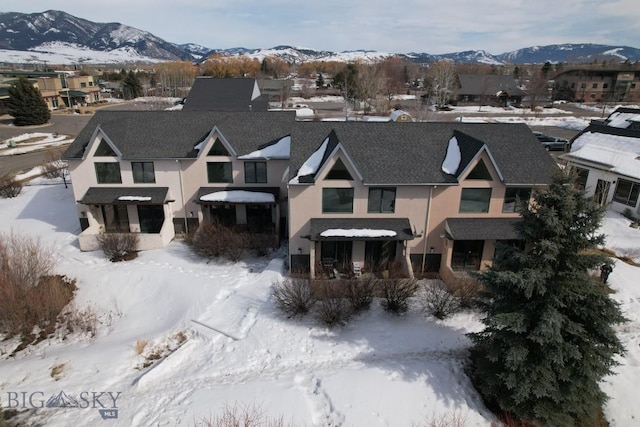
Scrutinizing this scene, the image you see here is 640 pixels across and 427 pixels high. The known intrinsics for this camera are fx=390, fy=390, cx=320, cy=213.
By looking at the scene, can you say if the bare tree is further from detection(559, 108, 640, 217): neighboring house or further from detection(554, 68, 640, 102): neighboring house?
detection(559, 108, 640, 217): neighboring house

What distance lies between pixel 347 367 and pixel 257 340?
13.6 feet

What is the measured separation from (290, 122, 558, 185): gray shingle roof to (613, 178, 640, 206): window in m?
13.4

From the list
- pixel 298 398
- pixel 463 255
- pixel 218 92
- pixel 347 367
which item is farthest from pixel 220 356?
pixel 218 92

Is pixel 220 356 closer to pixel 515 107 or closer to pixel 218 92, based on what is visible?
pixel 218 92

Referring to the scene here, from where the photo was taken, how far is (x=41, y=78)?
88125mm

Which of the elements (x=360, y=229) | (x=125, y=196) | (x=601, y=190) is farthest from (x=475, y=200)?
(x=125, y=196)

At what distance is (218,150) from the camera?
87.3ft

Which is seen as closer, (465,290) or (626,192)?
(465,290)

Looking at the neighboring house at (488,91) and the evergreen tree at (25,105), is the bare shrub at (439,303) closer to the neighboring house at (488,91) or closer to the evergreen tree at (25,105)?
the evergreen tree at (25,105)

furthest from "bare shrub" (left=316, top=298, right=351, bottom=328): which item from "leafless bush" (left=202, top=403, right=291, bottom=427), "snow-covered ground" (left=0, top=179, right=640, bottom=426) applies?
"leafless bush" (left=202, top=403, right=291, bottom=427)

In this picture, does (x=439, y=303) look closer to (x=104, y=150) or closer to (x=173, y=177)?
(x=173, y=177)

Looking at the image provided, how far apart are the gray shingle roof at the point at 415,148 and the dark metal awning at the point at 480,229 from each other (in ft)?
7.71

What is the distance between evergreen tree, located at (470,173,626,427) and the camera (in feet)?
42.5

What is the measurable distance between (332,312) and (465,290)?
6769 mm
